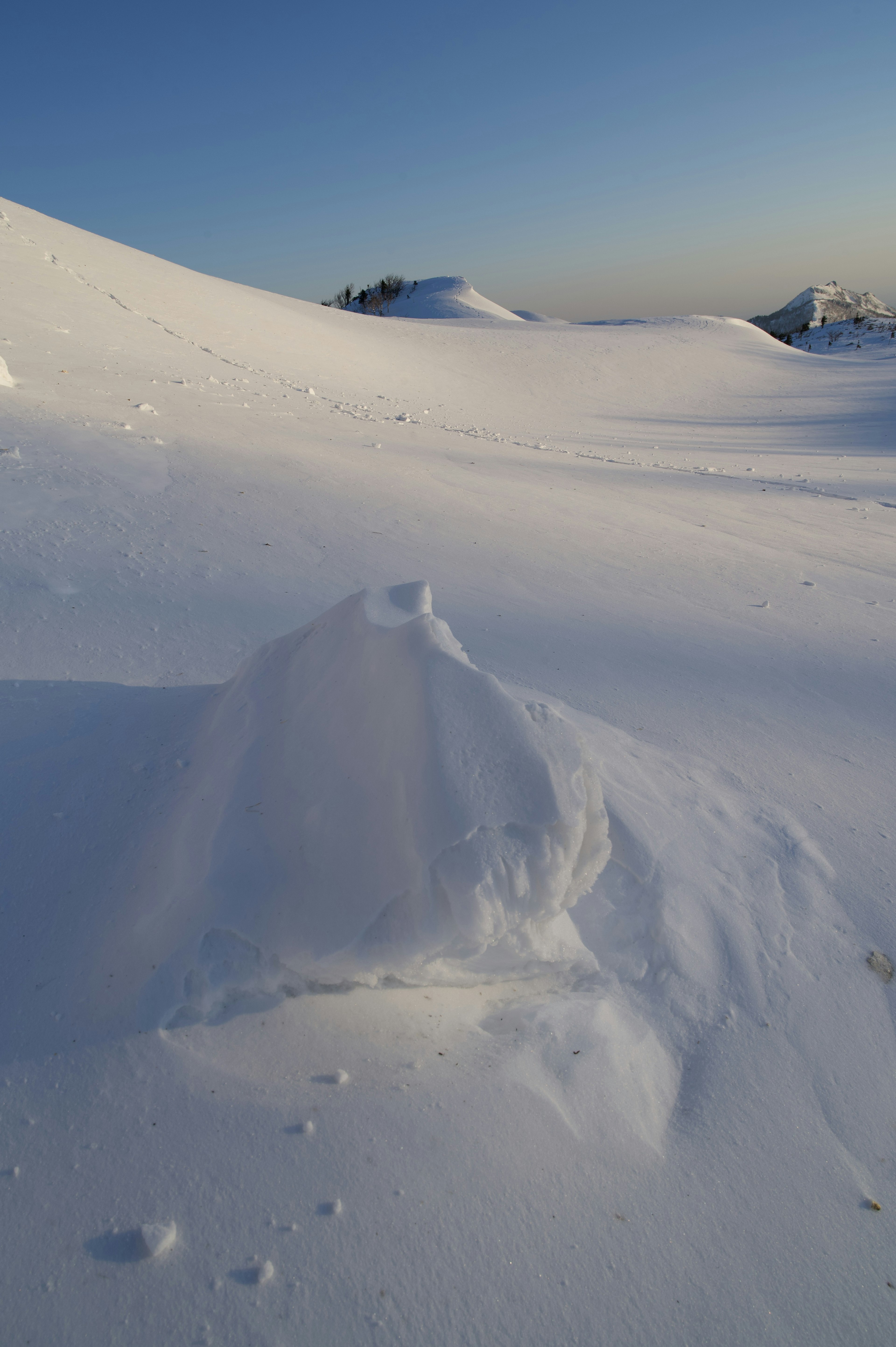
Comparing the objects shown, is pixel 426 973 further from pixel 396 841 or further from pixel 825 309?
pixel 825 309

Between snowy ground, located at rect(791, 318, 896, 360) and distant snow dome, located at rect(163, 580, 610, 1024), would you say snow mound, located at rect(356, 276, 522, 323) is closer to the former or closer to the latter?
snowy ground, located at rect(791, 318, 896, 360)

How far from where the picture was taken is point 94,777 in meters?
1.80

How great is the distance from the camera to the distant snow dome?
1.22m

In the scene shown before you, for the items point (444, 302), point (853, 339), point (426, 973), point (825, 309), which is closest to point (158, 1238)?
point (426, 973)

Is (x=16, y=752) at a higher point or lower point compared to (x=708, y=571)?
lower

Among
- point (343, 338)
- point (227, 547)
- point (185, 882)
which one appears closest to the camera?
point (185, 882)

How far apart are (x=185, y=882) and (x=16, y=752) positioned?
0.83m

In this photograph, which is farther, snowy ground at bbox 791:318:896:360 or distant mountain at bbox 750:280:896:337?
distant mountain at bbox 750:280:896:337

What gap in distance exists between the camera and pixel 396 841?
4.17 ft

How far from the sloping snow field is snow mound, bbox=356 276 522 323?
2565cm

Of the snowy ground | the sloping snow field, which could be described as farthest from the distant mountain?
the sloping snow field

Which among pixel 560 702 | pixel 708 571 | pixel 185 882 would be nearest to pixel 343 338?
pixel 708 571

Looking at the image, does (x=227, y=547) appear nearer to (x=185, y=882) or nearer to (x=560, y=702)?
(x=560, y=702)

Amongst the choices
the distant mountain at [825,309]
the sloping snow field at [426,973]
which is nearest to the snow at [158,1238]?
the sloping snow field at [426,973]
